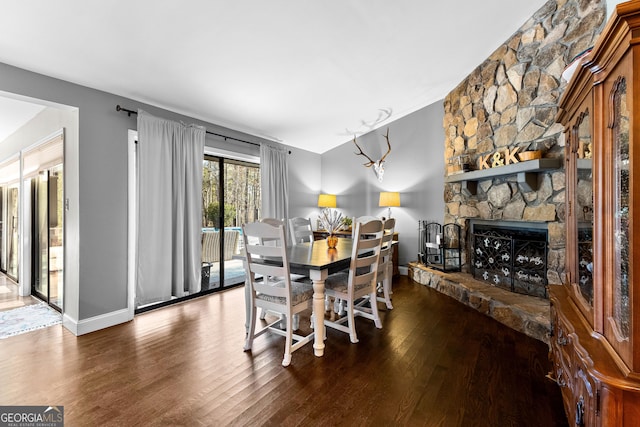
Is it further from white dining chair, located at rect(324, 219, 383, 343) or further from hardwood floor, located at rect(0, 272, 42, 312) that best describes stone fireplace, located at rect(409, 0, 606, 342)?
hardwood floor, located at rect(0, 272, 42, 312)

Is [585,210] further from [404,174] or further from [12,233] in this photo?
[12,233]

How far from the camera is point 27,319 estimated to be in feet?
10.3

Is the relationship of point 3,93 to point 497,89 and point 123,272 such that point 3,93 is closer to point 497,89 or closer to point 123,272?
point 123,272

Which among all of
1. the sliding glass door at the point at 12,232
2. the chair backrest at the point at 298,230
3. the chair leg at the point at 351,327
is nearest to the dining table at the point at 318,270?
the chair leg at the point at 351,327

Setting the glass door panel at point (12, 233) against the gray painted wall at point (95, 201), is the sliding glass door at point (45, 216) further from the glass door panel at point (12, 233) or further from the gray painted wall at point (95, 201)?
the glass door panel at point (12, 233)

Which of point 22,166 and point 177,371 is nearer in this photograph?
point 177,371

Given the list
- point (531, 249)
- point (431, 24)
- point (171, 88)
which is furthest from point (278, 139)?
point (531, 249)

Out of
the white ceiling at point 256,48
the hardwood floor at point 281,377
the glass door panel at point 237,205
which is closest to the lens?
the hardwood floor at point 281,377

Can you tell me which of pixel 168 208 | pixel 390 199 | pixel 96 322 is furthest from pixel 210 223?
pixel 390 199

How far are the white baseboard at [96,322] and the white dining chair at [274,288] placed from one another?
1563 millimetres

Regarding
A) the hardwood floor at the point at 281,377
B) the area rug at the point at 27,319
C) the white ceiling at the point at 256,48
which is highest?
the white ceiling at the point at 256,48

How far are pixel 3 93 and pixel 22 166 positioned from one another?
8.04 ft

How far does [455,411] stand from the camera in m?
1.69

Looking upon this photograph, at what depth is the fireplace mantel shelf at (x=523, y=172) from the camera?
2.82 metres
